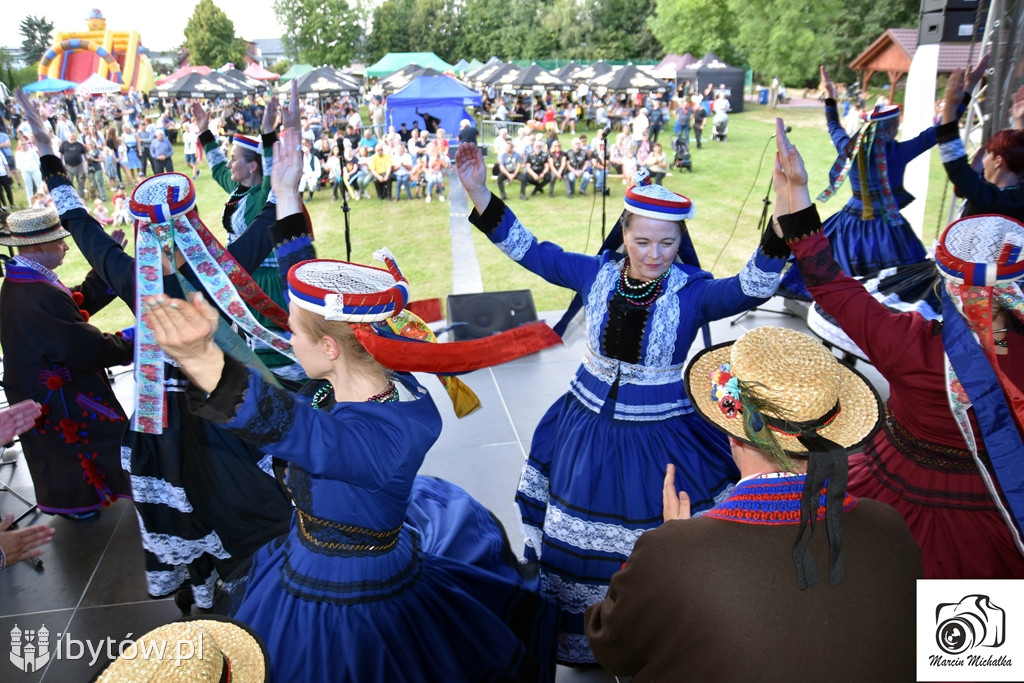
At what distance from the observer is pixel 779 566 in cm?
143

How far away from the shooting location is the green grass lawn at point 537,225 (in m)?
8.80

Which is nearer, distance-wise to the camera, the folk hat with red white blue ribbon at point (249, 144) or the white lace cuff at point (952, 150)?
the folk hat with red white blue ribbon at point (249, 144)

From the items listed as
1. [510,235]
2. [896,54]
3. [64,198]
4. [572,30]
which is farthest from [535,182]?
[572,30]

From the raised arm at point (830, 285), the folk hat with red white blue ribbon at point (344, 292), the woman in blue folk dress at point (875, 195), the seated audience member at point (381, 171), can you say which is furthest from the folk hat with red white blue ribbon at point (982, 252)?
the seated audience member at point (381, 171)

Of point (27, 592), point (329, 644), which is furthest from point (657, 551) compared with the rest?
point (27, 592)

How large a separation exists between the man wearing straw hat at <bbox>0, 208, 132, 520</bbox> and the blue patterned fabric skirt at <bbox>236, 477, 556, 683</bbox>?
1.99m

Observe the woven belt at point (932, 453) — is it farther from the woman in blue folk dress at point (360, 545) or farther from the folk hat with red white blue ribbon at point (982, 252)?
the woman in blue folk dress at point (360, 545)

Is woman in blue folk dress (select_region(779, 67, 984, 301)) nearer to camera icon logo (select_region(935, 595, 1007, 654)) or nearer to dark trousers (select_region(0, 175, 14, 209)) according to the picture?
camera icon logo (select_region(935, 595, 1007, 654))

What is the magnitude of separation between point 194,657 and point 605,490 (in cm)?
165

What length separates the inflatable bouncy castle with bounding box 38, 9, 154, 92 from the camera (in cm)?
2308

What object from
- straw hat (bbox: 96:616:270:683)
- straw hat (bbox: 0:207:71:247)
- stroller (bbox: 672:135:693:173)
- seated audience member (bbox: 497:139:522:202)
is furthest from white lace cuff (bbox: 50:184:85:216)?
stroller (bbox: 672:135:693:173)

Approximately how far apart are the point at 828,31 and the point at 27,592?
36.3m

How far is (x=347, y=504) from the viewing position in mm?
1985

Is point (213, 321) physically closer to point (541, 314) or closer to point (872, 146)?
point (872, 146)
